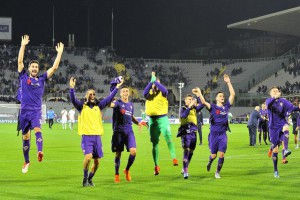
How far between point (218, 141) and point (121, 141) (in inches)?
97.7

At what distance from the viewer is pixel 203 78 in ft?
281

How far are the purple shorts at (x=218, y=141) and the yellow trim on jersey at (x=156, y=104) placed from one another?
1.63 m

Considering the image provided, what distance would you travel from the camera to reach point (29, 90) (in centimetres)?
1361

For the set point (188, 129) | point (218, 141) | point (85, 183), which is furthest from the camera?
point (188, 129)

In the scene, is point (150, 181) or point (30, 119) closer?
point (30, 119)

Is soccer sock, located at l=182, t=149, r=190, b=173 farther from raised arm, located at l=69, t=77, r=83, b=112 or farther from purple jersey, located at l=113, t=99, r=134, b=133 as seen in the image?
raised arm, located at l=69, t=77, r=83, b=112

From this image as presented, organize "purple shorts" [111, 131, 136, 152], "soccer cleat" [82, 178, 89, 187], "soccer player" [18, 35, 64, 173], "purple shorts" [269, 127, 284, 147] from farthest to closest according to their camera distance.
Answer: "purple shorts" [269, 127, 284, 147]
"purple shorts" [111, 131, 136, 152]
"soccer player" [18, 35, 64, 173]
"soccer cleat" [82, 178, 89, 187]

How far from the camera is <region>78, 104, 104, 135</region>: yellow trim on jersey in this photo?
41.7 ft

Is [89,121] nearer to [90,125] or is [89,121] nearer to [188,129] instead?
[90,125]

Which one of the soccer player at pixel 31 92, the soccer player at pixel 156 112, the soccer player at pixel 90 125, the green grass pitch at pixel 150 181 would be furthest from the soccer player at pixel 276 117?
the soccer player at pixel 31 92

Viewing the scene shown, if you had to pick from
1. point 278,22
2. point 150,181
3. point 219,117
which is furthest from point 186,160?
point 278,22

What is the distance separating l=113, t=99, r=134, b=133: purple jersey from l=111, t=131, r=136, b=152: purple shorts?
0.32 ft

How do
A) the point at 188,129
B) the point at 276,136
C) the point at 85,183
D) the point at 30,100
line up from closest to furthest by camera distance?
the point at 85,183, the point at 30,100, the point at 188,129, the point at 276,136

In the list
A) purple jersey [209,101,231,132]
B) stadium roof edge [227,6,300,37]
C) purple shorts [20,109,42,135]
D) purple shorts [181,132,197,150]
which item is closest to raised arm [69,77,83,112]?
purple shorts [20,109,42,135]
